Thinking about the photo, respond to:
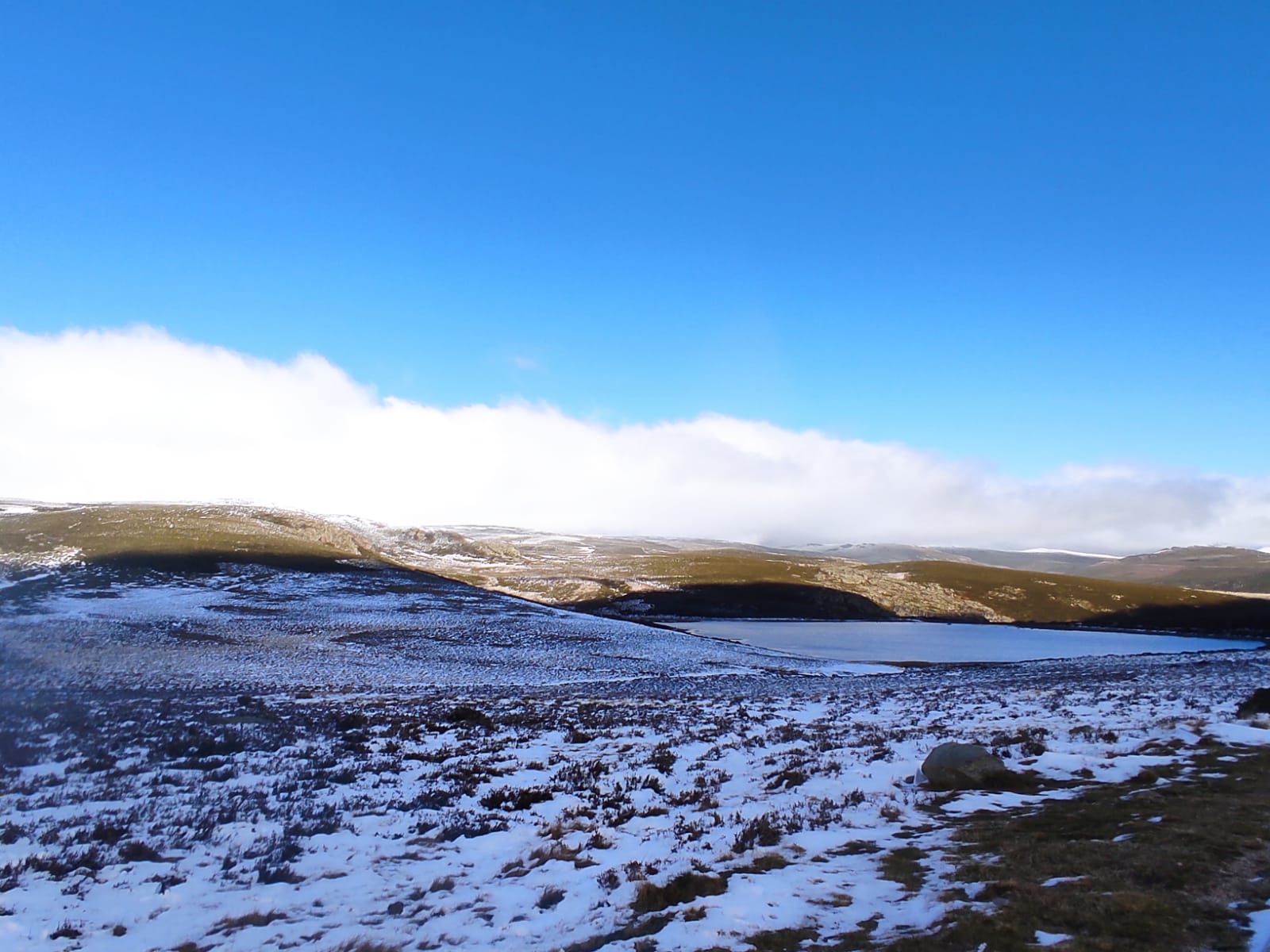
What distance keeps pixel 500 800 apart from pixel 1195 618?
11876 centimetres

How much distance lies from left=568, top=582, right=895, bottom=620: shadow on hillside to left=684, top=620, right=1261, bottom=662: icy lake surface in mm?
7312

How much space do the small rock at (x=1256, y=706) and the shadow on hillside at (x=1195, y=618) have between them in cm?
8663

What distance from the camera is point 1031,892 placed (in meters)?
6.81

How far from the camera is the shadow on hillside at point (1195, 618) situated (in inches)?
3563

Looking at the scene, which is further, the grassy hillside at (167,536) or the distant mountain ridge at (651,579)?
the distant mountain ridge at (651,579)

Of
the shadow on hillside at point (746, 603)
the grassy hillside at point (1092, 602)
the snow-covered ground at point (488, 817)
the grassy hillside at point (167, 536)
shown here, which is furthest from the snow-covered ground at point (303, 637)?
the grassy hillside at point (1092, 602)

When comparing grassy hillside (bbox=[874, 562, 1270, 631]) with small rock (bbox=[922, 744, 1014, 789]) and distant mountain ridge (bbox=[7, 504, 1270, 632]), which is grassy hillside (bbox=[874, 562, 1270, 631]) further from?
small rock (bbox=[922, 744, 1014, 789])

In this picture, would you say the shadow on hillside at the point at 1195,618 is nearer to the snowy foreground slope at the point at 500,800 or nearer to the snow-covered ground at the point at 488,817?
the snowy foreground slope at the point at 500,800

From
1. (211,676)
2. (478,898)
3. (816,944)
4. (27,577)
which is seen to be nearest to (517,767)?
(478,898)

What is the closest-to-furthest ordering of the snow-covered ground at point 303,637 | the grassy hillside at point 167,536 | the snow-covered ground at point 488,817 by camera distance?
the snow-covered ground at point 488,817 → the snow-covered ground at point 303,637 → the grassy hillside at point 167,536

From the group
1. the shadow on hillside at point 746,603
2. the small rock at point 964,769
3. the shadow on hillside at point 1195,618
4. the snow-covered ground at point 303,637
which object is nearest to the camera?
the small rock at point 964,769

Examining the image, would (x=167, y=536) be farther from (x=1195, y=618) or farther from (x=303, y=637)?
(x=1195, y=618)

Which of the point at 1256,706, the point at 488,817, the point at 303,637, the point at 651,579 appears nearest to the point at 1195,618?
the point at 651,579

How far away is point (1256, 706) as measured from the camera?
1820 cm
